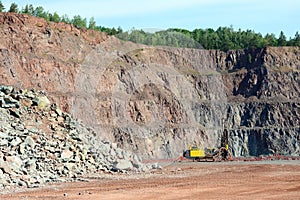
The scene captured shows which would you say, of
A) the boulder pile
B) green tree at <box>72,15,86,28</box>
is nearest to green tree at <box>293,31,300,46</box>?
green tree at <box>72,15,86,28</box>

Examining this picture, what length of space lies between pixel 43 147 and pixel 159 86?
51078mm

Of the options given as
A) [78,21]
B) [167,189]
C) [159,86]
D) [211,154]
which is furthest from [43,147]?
[78,21]

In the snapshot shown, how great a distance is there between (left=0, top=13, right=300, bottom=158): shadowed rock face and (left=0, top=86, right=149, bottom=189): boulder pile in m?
25.6

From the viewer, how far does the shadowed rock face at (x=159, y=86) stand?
225 feet

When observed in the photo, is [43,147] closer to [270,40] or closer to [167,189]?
[167,189]

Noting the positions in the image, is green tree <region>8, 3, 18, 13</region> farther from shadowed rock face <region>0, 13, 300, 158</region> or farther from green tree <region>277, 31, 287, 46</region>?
green tree <region>277, 31, 287, 46</region>

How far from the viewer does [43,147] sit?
109ft

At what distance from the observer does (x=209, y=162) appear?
50719 mm

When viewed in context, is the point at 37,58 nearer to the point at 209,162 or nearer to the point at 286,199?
the point at 209,162

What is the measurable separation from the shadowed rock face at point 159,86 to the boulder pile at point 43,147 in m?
25.6

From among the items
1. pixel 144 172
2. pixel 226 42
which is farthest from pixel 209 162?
pixel 226 42

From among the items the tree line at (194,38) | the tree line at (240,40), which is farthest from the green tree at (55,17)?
the tree line at (240,40)

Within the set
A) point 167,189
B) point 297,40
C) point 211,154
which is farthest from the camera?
point 297,40

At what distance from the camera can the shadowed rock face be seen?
6850 cm
